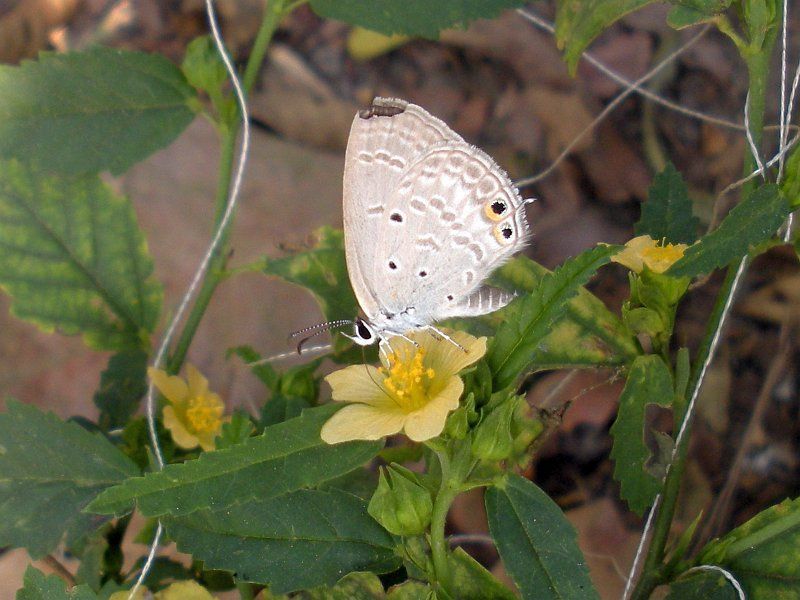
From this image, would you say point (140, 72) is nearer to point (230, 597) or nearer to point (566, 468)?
Answer: point (230, 597)

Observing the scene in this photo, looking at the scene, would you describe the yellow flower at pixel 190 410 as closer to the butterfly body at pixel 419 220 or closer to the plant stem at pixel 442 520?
the butterfly body at pixel 419 220

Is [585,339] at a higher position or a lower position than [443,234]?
lower

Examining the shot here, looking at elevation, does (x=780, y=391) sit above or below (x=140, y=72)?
below

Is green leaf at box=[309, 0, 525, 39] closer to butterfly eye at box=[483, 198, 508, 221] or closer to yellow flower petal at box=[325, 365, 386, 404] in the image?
butterfly eye at box=[483, 198, 508, 221]

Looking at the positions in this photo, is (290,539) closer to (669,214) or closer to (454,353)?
(454,353)

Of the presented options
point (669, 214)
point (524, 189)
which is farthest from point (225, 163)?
point (524, 189)

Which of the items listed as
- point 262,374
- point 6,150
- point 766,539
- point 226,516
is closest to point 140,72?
point 6,150
